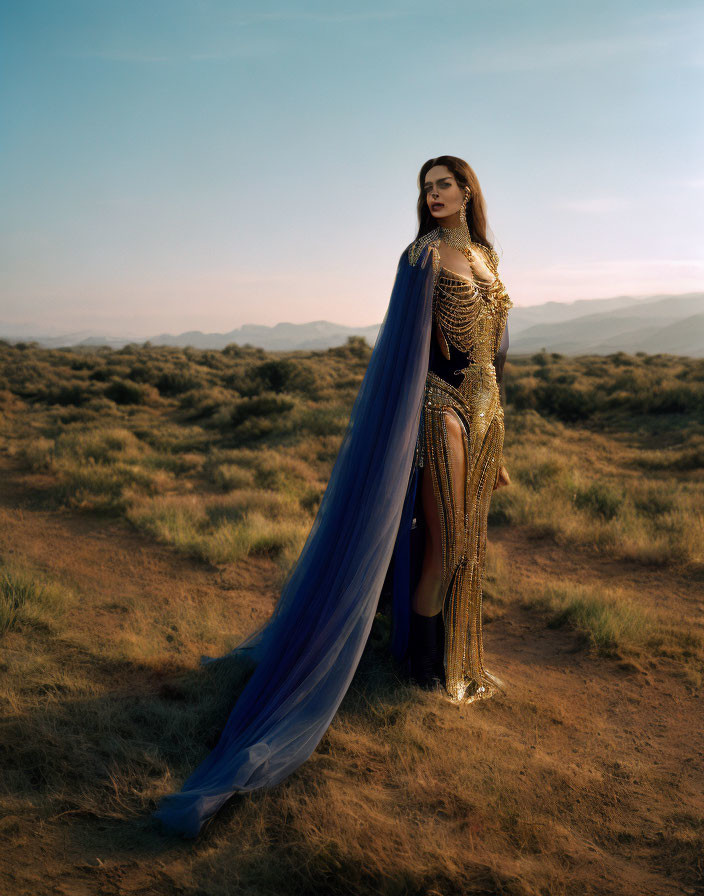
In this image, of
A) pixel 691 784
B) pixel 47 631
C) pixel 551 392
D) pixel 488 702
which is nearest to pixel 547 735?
pixel 488 702

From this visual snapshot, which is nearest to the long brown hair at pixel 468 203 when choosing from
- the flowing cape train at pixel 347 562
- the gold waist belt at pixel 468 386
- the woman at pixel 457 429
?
the woman at pixel 457 429

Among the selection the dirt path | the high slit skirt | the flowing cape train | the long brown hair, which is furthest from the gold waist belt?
the dirt path

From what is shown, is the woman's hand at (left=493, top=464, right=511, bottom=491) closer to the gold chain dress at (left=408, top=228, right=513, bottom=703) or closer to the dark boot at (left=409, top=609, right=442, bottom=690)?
Answer: the gold chain dress at (left=408, top=228, right=513, bottom=703)

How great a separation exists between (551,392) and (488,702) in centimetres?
1392

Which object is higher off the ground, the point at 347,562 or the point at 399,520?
the point at 399,520

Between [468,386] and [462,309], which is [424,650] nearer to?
[468,386]

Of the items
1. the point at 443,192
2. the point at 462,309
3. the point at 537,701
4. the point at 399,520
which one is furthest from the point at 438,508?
the point at 443,192

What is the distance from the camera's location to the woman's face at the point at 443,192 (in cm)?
304

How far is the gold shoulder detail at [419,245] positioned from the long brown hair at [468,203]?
18cm

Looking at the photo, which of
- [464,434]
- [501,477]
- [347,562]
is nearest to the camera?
[347,562]

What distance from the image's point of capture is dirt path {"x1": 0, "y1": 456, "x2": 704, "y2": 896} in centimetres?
213

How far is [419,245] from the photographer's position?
300 cm

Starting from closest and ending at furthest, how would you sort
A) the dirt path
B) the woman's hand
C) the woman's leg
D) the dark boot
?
the dirt path, the woman's leg, the dark boot, the woman's hand

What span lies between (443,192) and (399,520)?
1.56m
